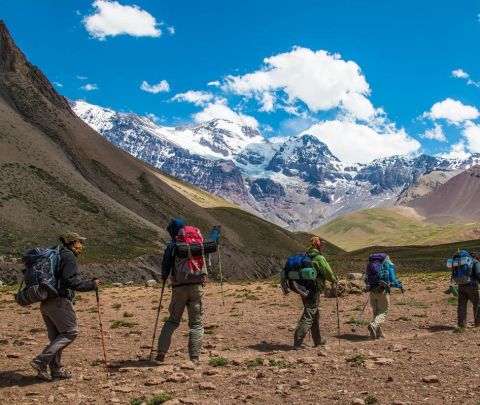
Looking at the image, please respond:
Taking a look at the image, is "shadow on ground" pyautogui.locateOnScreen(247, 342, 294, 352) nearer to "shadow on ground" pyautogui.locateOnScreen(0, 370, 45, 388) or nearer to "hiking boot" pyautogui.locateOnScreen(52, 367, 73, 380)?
"hiking boot" pyautogui.locateOnScreen(52, 367, 73, 380)

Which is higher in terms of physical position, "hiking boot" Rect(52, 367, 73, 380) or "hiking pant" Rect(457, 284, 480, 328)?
"hiking pant" Rect(457, 284, 480, 328)

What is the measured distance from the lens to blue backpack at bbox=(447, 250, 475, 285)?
21938 millimetres

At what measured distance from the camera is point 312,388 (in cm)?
1188

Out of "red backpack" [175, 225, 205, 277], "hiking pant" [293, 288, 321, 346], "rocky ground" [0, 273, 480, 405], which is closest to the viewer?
"rocky ground" [0, 273, 480, 405]

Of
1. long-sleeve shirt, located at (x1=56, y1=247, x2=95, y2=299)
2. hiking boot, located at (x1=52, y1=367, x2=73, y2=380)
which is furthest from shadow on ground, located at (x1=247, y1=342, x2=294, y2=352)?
long-sleeve shirt, located at (x1=56, y1=247, x2=95, y2=299)

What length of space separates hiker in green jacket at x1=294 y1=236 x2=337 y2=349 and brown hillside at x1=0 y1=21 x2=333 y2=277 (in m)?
71.7

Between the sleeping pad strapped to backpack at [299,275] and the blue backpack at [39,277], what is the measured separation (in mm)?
7812

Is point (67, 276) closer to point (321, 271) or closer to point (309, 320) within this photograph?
point (309, 320)

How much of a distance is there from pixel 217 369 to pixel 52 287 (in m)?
4.49

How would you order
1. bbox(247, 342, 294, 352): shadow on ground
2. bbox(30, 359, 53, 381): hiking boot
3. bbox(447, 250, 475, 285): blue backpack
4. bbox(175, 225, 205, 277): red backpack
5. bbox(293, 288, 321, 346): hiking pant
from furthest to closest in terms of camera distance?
bbox(447, 250, 475, 285): blue backpack → bbox(247, 342, 294, 352): shadow on ground → bbox(293, 288, 321, 346): hiking pant → bbox(175, 225, 205, 277): red backpack → bbox(30, 359, 53, 381): hiking boot

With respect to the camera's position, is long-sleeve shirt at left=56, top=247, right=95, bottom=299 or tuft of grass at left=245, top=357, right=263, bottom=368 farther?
tuft of grass at left=245, top=357, right=263, bottom=368

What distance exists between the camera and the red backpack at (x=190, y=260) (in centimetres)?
1502

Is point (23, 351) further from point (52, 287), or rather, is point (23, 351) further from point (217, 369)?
point (217, 369)

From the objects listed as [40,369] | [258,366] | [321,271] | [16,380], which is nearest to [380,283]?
[321,271]
